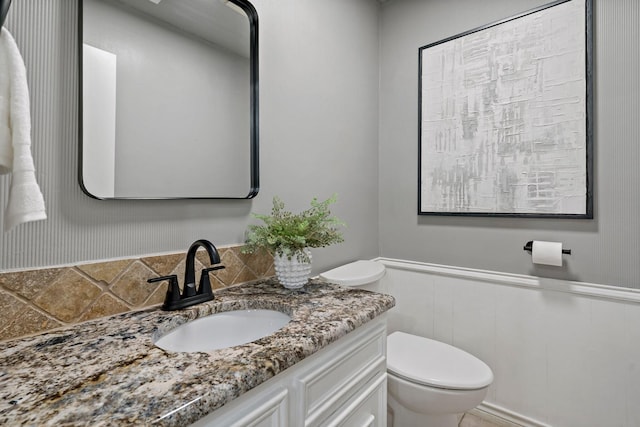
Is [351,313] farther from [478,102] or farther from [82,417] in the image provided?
[478,102]

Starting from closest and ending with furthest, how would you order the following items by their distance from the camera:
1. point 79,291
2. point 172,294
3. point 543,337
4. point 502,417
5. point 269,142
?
point 79,291, point 172,294, point 269,142, point 543,337, point 502,417

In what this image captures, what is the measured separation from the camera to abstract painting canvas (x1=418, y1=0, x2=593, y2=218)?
1.49 metres

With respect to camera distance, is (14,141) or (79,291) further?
(79,291)

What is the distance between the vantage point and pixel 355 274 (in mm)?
1668

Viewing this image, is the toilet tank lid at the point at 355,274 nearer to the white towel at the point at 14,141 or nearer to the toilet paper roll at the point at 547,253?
the toilet paper roll at the point at 547,253

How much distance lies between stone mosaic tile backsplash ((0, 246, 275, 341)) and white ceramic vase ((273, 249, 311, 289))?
0.25 m

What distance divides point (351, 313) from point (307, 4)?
150cm

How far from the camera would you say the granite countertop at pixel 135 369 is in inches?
20.5

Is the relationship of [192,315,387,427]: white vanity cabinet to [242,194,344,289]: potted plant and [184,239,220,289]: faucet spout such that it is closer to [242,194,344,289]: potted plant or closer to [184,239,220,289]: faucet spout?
[242,194,344,289]: potted plant

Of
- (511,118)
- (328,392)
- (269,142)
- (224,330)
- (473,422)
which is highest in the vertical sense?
(511,118)

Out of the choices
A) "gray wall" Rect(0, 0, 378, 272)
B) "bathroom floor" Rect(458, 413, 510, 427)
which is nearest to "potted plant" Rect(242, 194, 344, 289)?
"gray wall" Rect(0, 0, 378, 272)

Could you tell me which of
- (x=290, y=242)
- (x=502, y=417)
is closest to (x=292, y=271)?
(x=290, y=242)

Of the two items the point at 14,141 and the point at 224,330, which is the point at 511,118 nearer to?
the point at 224,330

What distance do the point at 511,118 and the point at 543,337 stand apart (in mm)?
1089
